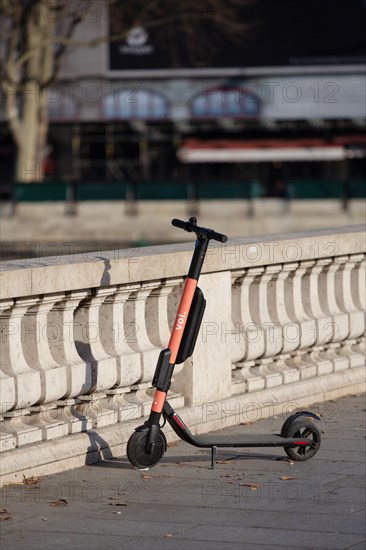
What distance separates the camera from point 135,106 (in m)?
65.4

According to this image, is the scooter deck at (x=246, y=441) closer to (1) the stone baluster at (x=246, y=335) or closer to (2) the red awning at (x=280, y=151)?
(1) the stone baluster at (x=246, y=335)

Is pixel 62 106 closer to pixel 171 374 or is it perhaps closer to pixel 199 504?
pixel 171 374

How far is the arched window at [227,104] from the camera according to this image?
212ft

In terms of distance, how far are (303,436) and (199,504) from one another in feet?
4.00

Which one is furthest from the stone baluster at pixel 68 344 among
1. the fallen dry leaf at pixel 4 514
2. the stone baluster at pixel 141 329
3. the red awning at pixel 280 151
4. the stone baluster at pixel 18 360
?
the red awning at pixel 280 151

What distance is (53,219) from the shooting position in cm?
3903

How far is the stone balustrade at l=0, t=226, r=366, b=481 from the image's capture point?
694 cm

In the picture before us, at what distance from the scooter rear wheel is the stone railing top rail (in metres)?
1.20

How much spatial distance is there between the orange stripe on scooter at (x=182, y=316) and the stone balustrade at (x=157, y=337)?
0.72 m

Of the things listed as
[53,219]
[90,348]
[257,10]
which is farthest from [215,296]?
[257,10]

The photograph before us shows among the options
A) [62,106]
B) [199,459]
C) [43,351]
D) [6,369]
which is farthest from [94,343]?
[62,106]

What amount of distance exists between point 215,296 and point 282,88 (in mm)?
56075

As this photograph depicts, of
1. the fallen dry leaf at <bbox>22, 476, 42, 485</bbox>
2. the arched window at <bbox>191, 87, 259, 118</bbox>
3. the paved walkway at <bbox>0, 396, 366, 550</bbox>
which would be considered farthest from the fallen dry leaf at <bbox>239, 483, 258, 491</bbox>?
the arched window at <bbox>191, 87, 259, 118</bbox>

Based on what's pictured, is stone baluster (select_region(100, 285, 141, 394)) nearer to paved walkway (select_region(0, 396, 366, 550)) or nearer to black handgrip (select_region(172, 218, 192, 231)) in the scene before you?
paved walkway (select_region(0, 396, 366, 550))
